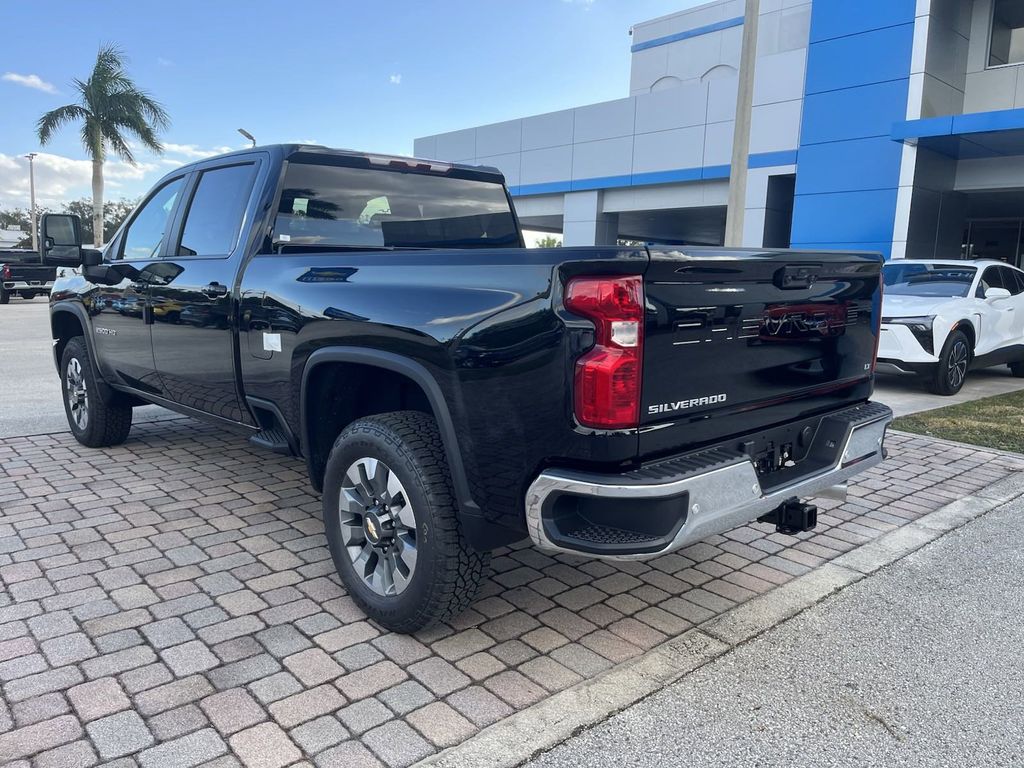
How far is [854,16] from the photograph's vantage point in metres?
16.2

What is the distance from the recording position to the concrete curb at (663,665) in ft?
7.77

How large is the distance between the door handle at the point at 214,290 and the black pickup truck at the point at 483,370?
0.03ft

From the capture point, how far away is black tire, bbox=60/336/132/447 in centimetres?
551

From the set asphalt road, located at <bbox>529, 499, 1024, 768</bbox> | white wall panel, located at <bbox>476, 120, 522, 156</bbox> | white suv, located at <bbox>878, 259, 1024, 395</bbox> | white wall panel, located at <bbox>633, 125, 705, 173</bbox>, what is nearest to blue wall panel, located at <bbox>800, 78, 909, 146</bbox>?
white wall panel, located at <bbox>633, 125, 705, 173</bbox>

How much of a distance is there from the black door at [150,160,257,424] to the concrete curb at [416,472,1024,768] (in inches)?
88.9

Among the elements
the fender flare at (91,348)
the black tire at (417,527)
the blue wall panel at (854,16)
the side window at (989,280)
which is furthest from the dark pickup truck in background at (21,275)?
the black tire at (417,527)

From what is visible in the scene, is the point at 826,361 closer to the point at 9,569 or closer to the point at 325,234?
the point at 325,234

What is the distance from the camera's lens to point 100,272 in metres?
4.94

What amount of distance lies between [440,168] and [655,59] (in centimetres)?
2728

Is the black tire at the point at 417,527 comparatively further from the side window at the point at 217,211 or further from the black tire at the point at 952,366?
the black tire at the point at 952,366

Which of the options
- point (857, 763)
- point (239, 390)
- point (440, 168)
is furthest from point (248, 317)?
point (857, 763)

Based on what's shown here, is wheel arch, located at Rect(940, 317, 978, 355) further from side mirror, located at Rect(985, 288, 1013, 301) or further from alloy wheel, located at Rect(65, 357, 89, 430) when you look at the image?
alloy wheel, located at Rect(65, 357, 89, 430)

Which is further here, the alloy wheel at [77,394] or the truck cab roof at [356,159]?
the alloy wheel at [77,394]

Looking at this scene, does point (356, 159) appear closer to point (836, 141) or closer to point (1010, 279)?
point (1010, 279)
